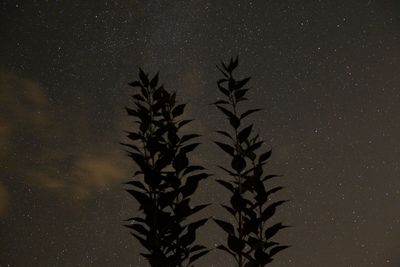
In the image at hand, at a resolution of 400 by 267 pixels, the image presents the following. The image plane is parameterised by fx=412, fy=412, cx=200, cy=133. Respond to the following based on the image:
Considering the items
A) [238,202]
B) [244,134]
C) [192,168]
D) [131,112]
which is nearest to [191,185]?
[192,168]

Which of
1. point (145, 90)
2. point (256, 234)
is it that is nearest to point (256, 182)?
point (256, 234)

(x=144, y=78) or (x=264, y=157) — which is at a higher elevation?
(x=144, y=78)

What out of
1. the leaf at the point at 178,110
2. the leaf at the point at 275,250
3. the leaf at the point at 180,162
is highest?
the leaf at the point at 178,110

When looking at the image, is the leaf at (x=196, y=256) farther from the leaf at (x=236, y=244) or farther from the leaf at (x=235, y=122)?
the leaf at (x=235, y=122)

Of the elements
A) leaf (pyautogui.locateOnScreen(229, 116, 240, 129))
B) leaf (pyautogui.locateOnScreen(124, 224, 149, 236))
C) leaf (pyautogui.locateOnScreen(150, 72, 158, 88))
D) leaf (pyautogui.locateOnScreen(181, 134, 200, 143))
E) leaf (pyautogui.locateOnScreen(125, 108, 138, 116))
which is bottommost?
leaf (pyautogui.locateOnScreen(124, 224, 149, 236))

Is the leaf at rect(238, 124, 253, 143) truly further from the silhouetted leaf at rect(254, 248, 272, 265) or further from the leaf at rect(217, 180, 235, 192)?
the silhouetted leaf at rect(254, 248, 272, 265)

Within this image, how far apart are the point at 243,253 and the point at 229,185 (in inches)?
11.9

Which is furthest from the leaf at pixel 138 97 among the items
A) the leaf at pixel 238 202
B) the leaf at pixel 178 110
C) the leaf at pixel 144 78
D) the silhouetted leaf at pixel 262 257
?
the silhouetted leaf at pixel 262 257

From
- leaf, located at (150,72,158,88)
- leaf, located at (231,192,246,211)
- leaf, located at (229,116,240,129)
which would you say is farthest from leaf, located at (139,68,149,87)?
leaf, located at (231,192,246,211)

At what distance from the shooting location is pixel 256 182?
6.03ft

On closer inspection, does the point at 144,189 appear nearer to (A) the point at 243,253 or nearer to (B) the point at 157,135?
(B) the point at 157,135

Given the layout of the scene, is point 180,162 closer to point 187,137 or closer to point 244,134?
point 187,137

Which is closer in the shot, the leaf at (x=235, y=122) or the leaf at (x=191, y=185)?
the leaf at (x=191, y=185)

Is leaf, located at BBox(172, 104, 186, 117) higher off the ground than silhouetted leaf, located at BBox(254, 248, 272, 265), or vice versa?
leaf, located at BBox(172, 104, 186, 117)
